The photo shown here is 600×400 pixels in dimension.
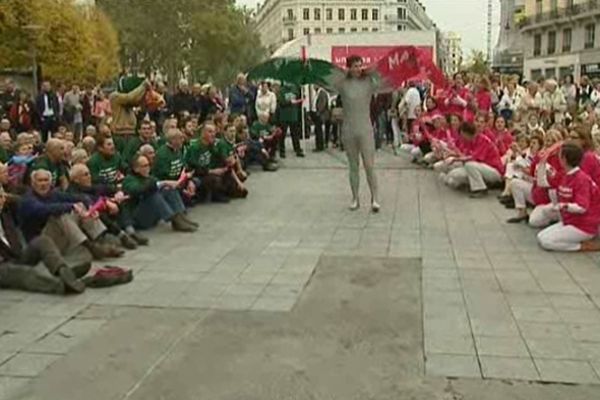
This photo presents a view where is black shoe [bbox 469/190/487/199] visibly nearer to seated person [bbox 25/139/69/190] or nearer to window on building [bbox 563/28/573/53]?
seated person [bbox 25/139/69/190]

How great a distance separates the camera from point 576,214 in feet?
24.9

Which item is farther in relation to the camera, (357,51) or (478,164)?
(357,51)

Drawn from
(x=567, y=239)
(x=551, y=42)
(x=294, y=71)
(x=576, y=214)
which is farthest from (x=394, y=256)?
(x=551, y=42)

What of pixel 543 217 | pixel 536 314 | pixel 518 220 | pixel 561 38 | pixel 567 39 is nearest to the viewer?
pixel 536 314

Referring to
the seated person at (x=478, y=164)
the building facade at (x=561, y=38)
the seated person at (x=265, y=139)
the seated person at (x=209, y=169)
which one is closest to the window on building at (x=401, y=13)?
the building facade at (x=561, y=38)

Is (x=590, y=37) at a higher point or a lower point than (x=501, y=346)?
higher

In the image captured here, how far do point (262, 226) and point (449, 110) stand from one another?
650 cm

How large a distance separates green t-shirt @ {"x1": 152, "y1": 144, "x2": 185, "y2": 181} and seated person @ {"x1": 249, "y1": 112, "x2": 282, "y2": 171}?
195 inches

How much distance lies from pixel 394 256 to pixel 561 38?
2631 inches

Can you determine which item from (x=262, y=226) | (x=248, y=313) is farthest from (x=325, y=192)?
(x=248, y=313)

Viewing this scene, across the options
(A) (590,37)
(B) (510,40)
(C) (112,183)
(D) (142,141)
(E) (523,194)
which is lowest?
(E) (523,194)

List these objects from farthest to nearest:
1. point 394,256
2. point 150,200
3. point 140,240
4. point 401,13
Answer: point 401,13
point 150,200
point 140,240
point 394,256

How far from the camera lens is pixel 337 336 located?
5156 millimetres

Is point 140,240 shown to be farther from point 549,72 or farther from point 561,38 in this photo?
point 561,38
